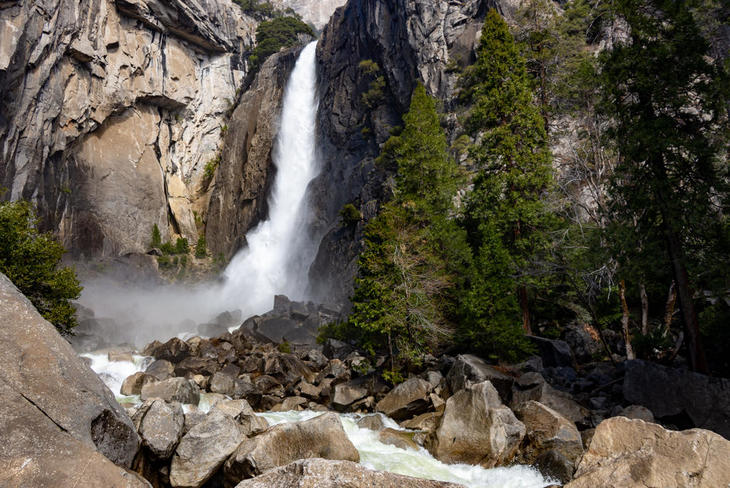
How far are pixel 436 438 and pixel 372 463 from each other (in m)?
1.77

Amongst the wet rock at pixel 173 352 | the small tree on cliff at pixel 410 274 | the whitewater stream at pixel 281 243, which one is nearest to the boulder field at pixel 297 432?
the small tree on cliff at pixel 410 274

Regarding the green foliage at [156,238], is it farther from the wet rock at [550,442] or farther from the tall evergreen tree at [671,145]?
the tall evergreen tree at [671,145]

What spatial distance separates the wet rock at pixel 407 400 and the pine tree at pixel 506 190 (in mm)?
3737

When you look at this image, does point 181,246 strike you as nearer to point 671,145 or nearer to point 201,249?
point 201,249

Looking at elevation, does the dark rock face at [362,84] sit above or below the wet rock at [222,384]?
above

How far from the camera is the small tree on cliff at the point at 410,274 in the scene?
1598 cm

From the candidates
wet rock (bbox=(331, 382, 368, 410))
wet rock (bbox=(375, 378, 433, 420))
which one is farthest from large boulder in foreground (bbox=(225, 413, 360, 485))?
wet rock (bbox=(331, 382, 368, 410))

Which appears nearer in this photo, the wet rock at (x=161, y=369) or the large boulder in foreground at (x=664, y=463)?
the large boulder in foreground at (x=664, y=463)

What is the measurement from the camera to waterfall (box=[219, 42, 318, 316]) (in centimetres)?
4628

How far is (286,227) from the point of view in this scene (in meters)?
49.5

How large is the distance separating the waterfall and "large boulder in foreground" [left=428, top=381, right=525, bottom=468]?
1299 inches

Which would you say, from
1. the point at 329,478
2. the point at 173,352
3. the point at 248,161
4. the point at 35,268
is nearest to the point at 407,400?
the point at 329,478

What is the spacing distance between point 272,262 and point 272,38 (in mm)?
36282

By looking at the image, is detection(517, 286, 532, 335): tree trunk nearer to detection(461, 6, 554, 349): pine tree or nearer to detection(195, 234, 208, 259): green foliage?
detection(461, 6, 554, 349): pine tree
